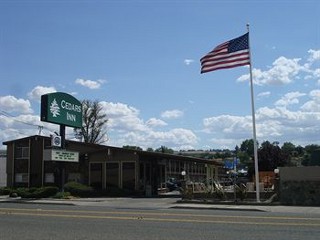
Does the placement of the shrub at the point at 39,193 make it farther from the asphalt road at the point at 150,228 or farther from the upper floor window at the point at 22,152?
the asphalt road at the point at 150,228

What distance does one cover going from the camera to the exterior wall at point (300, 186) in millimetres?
29420

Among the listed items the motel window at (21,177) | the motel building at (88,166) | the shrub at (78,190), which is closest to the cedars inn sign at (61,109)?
the motel building at (88,166)

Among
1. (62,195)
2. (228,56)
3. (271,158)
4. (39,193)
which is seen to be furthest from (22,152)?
(271,158)

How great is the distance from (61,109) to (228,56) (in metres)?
16.1

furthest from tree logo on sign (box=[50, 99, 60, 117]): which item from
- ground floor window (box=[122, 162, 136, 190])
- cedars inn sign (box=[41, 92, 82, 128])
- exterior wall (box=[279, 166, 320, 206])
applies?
exterior wall (box=[279, 166, 320, 206])

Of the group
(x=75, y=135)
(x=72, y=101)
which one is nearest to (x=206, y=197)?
(x=72, y=101)

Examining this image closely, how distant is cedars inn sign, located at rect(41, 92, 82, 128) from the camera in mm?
38281

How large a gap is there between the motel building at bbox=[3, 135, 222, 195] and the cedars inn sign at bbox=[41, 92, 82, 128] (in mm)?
1836

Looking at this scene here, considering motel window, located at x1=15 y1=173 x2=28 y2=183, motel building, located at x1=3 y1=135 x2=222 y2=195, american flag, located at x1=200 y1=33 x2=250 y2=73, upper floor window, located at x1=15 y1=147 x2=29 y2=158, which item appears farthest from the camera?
upper floor window, located at x1=15 y1=147 x2=29 y2=158

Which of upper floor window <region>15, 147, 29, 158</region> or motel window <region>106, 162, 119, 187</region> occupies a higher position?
upper floor window <region>15, 147, 29, 158</region>

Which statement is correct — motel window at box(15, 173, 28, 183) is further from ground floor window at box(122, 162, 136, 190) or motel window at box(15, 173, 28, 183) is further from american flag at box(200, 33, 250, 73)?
american flag at box(200, 33, 250, 73)

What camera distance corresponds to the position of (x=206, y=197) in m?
32.6

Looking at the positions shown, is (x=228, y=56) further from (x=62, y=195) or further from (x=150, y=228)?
(x=62, y=195)

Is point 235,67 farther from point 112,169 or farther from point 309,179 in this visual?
point 112,169
